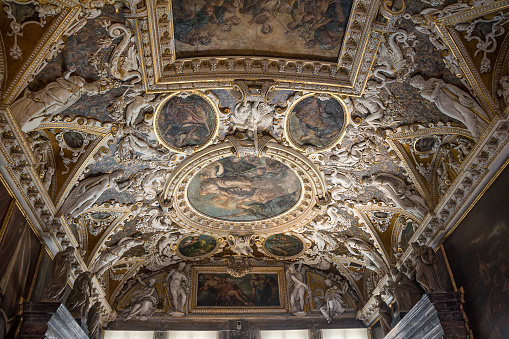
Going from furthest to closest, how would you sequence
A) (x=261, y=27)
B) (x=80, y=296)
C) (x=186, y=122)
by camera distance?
(x=186, y=122)
(x=80, y=296)
(x=261, y=27)

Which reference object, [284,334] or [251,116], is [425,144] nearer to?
[251,116]

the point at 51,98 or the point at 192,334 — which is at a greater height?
the point at 51,98

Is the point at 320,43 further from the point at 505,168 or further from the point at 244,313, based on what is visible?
the point at 244,313

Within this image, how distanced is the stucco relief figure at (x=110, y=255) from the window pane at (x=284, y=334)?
5.47 m

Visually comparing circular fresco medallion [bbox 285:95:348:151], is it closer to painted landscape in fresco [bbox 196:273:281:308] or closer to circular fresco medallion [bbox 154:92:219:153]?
circular fresco medallion [bbox 154:92:219:153]

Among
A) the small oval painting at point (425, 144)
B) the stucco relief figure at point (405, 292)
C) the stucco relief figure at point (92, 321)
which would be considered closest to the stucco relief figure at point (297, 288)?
the stucco relief figure at point (405, 292)

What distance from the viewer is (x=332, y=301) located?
16375mm

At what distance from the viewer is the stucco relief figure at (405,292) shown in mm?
11727

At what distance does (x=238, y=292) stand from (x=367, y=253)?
16.4 feet

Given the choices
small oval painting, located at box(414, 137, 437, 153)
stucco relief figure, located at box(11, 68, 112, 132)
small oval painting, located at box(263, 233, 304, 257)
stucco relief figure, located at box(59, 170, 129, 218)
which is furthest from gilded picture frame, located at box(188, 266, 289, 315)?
stucco relief figure, located at box(11, 68, 112, 132)

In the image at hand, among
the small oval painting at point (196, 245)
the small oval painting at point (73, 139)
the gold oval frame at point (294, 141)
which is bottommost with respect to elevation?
the small oval painting at point (73, 139)

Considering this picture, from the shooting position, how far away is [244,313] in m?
16.1

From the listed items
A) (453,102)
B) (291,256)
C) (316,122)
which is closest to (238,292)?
(291,256)

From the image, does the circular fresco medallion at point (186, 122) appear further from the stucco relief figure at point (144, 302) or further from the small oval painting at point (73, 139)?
the stucco relief figure at point (144, 302)
